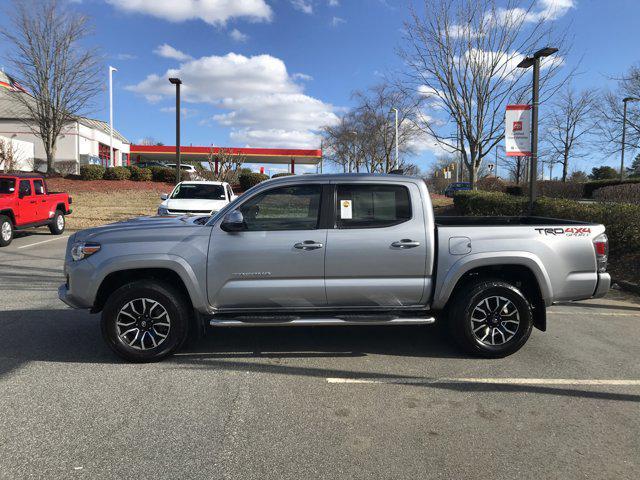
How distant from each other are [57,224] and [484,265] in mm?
14805

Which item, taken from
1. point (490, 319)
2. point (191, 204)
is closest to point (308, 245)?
point (490, 319)

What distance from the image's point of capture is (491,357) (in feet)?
16.0

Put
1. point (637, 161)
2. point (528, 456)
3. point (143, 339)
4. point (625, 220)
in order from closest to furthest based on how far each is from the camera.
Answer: point (528, 456)
point (143, 339)
point (625, 220)
point (637, 161)

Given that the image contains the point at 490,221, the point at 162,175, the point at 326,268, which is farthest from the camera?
the point at 162,175

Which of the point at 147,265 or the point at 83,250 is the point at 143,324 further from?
the point at 83,250

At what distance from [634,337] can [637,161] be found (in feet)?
228

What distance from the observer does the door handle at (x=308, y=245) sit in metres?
4.62

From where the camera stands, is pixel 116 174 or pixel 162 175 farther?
pixel 162 175

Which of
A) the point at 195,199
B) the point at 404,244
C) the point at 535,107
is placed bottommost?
the point at 404,244

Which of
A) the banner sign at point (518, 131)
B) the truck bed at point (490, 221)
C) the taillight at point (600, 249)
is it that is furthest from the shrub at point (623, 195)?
the taillight at point (600, 249)

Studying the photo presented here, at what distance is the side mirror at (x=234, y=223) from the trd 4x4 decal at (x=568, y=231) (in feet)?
9.52

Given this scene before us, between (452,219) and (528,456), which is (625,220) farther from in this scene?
(528,456)

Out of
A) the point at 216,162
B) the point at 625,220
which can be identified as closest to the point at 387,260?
the point at 625,220

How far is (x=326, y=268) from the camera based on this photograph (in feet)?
15.3
